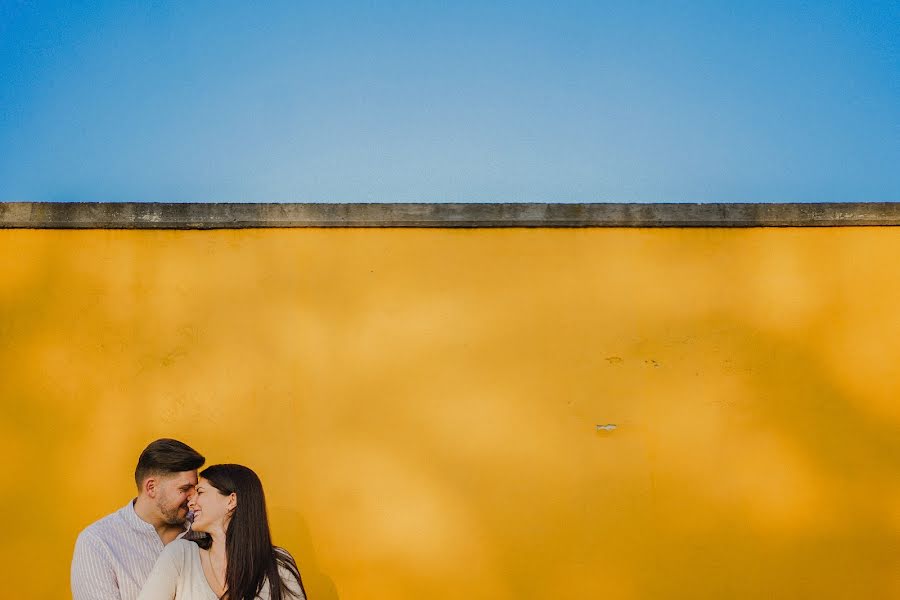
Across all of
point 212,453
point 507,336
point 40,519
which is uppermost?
point 507,336

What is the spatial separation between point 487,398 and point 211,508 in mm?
1915

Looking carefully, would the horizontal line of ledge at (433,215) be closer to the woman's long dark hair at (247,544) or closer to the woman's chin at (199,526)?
the woman's long dark hair at (247,544)

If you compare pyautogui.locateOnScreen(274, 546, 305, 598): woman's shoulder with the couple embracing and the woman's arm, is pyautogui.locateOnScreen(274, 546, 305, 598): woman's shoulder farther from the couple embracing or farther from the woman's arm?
the woman's arm

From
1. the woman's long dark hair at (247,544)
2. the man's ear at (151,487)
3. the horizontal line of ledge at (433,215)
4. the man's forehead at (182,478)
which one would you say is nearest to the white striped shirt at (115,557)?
the man's ear at (151,487)

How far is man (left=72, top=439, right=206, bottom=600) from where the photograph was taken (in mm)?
2705

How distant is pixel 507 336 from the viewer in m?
4.01

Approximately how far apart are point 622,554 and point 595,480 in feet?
1.48

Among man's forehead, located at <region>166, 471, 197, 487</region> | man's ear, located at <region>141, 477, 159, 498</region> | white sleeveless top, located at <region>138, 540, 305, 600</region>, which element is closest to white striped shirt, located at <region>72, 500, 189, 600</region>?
man's ear, located at <region>141, 477, 159, 498</region>

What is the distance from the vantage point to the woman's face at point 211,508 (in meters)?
2.40

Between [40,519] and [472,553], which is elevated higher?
[40,519]

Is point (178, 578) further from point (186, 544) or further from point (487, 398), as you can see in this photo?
point (487, 398)

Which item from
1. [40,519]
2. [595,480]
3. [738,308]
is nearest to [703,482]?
[595,480]

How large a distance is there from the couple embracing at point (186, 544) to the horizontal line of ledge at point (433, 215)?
1626 millimetres

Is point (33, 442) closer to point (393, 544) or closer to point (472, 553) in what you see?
point (393, 544)
